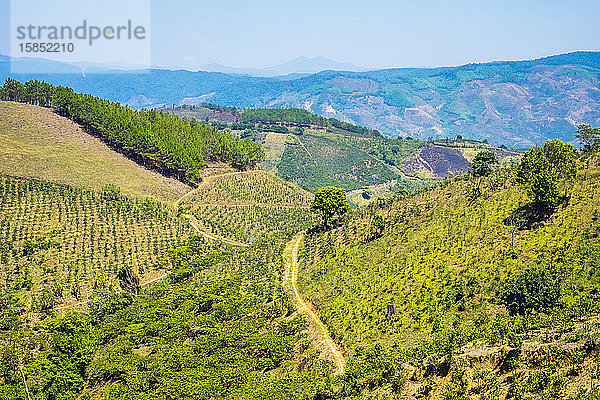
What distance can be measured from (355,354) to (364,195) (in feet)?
421

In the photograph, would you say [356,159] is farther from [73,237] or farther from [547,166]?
[547,166]

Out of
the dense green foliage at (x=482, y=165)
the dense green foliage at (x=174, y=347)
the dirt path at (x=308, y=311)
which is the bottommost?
the dense green foliage at (x=174, y=347)

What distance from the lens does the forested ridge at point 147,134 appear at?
9488 centimetres

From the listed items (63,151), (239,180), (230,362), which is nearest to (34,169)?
(63,151)

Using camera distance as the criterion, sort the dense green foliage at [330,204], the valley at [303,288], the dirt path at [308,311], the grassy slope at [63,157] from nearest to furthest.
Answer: the valley at [303,288]
the dirt path at [308,311]
the dense green foliage at [330,204]
the grassy slope at [63,157]

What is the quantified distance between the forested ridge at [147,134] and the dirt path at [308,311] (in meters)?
44.2

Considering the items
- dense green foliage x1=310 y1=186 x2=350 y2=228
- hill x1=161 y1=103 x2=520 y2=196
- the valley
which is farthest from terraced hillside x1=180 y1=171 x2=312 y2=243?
hill x1=161 y1=103 x2=520 y2=196

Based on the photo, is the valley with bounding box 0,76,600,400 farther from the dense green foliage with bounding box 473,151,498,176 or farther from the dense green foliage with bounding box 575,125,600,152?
the dense green foliage with bounding box 473,151,498,176

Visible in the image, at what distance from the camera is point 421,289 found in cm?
3616

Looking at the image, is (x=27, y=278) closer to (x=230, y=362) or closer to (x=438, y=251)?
(x=230, y=362)

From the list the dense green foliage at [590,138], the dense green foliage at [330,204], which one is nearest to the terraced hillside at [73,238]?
the dense green foliage at [330,204]

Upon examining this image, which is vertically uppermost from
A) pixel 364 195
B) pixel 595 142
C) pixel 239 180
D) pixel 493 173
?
pixel 595 142

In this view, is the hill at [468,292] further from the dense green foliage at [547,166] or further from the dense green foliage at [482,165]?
the dense green foliage at [482,165]

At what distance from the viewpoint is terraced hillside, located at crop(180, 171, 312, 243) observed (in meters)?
79.2
